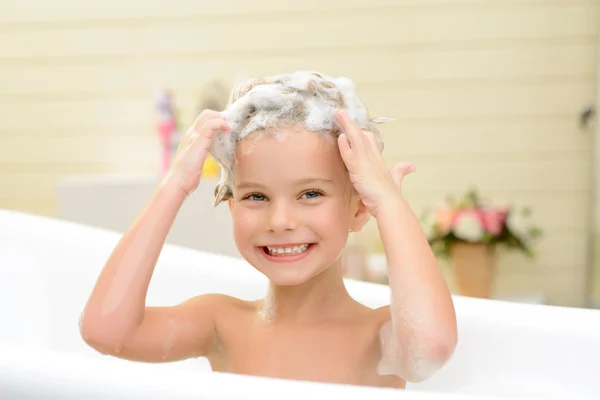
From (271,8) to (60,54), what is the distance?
108cm

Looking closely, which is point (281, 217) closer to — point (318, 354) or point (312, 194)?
point (312, 194)

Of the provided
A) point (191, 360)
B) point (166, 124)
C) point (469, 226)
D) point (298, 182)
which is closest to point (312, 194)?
point (298, 182)

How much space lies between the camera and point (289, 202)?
1.11 m

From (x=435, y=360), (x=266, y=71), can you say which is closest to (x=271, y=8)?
(x=266, y=71)

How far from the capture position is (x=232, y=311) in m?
1.29

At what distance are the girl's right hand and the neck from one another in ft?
0.73

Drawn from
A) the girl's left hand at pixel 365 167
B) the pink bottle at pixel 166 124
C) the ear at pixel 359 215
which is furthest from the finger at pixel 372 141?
the pink bottle at pixel 166 124

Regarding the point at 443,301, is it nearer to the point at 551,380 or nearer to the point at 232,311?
the point at 232,311

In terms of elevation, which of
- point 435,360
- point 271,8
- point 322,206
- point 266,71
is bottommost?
point 435,360

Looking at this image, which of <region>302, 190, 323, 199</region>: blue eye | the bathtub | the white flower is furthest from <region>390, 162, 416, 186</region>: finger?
the white flower

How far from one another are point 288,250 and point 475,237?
243 cm

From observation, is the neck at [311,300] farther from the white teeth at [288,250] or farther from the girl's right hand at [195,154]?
the girl's right hand at [195,154]

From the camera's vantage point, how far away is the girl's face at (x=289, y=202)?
1105 millimetres

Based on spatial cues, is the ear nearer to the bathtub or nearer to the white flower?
the bathtub
